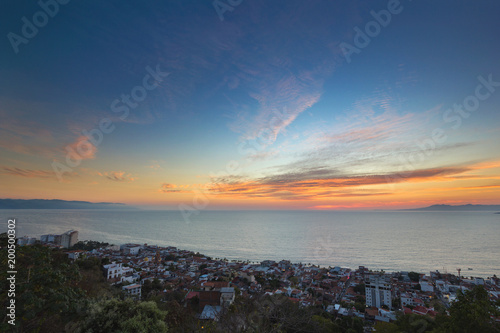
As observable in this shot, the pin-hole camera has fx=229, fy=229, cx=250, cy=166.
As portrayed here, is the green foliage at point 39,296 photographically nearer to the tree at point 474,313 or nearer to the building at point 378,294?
the tree at point 474,313

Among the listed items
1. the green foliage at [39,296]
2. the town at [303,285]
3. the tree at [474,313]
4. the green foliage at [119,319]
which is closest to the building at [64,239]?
the town at [303,285]

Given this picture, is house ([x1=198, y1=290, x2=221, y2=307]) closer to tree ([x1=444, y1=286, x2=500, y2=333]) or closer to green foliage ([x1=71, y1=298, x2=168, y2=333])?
green foliage ([x1=71, y1=298, x2=168, y2=333])

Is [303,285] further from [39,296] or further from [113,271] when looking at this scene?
[39,296]

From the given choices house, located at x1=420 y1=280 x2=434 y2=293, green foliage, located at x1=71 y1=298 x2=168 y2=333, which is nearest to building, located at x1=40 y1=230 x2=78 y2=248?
green foliage, located at x1=71 y1=298 x2=168 y2=333

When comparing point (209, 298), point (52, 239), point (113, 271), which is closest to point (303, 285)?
point (209, 298)

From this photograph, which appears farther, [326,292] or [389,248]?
[389,248]

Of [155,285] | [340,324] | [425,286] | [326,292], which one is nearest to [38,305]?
[340,324]

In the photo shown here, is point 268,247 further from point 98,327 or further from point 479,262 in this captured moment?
point 98,327
